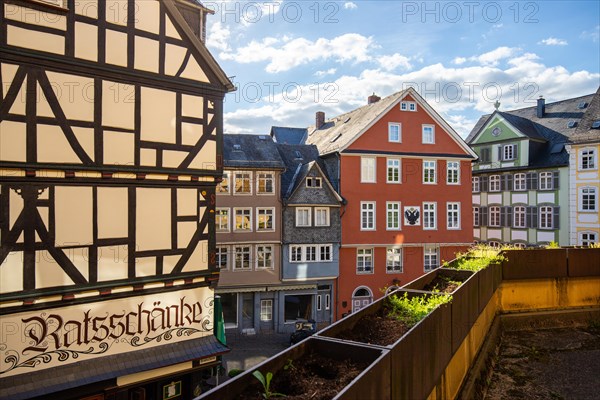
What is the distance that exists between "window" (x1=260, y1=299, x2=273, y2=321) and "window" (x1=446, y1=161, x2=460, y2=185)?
12.7 meters

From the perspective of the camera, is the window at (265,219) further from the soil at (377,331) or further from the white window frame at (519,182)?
the white window frame at (519,182)

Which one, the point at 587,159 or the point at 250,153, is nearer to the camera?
the point at 250,153

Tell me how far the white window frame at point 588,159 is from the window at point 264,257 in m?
19.3

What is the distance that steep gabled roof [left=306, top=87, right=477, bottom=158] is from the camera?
23594 mm

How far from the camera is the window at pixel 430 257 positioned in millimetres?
24688

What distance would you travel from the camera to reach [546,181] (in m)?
27.3

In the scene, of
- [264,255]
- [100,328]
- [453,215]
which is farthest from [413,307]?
[453,215]

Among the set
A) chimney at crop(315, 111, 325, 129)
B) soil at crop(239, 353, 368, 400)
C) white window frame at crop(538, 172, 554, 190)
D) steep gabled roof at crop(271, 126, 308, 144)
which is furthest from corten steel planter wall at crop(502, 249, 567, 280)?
steep gabled roof at crop(271, 126, 308, 144)

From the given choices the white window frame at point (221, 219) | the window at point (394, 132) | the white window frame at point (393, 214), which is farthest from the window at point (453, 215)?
the white window frame at point (221, 219)

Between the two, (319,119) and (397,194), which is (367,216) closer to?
(397,194)

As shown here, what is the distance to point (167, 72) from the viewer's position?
897 cm

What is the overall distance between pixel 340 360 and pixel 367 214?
20.1 meters

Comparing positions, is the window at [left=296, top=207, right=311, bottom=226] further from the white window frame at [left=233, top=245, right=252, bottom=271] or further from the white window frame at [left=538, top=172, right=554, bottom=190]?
the white window frame at [left=538, top=172, right=554, bottom=190]

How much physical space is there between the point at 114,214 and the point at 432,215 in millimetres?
20155
